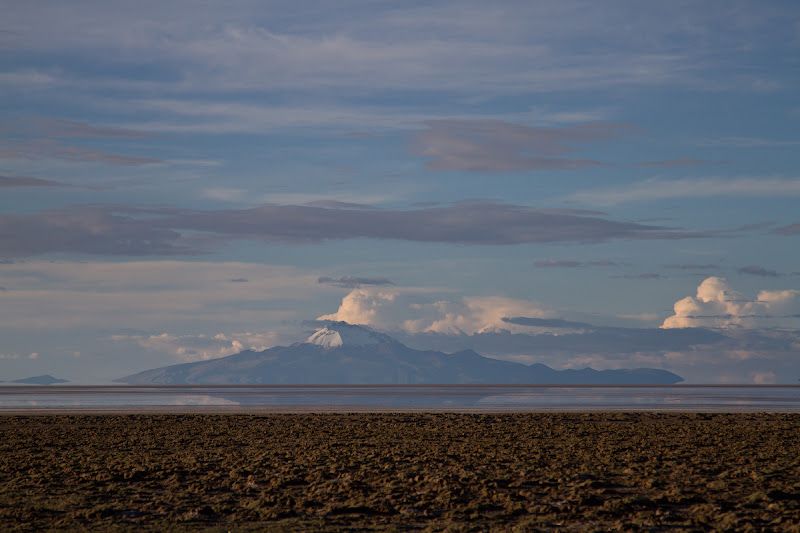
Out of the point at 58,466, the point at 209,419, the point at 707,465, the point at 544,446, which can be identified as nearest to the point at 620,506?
the point at 707,465

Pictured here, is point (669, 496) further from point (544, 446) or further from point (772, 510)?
point (544, 446)

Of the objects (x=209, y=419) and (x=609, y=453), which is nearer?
(x=609, y=453)

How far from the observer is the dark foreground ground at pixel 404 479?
17750mm

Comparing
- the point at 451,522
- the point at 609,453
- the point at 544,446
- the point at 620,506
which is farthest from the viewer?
the point at 544,446

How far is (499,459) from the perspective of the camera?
27.5m

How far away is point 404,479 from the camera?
74.9 feet

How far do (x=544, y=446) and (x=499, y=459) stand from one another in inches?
194

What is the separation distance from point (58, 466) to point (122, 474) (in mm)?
3456

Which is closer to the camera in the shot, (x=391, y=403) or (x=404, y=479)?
(x=404, y=479)

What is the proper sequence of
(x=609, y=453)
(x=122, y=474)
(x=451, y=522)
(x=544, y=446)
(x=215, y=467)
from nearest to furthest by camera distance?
1. (x=451, y=522)
2. (x=122, y=474)
3. (x=215, y=467)
4. (x=609, y=453)
5. (x=544, y=446)

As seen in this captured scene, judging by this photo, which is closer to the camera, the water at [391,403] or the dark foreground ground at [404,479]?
the dark foreground ground at [404,479]

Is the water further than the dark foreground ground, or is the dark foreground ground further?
the water

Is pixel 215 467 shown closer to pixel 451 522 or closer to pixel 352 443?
pixel 352 443

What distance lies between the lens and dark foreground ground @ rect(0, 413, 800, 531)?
17750 mm
